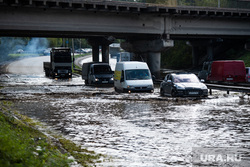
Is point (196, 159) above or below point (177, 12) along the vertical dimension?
below

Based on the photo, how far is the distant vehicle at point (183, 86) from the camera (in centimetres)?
2381

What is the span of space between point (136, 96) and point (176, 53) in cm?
5912

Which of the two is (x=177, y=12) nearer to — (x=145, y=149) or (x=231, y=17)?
(x=231, y=17)

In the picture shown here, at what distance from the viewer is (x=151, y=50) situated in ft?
169

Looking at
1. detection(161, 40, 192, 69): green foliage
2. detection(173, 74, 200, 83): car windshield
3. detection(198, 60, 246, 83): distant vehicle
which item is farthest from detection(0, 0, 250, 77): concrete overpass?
detection(161, 40, 192, 69): green foliage

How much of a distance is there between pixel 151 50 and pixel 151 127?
3799 centimetres

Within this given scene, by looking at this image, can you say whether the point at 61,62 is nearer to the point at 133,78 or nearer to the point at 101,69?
the point at 101,69

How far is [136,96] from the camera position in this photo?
25.9 metres

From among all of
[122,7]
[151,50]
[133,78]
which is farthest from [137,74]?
[151,50]

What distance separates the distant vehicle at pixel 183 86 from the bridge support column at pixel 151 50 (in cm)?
2317

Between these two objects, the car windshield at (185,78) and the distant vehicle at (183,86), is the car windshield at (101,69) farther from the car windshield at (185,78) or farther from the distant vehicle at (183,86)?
the car windshield at (185,78)

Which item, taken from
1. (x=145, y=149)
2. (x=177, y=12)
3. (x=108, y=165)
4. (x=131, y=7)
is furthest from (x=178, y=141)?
(x=177, y=12)

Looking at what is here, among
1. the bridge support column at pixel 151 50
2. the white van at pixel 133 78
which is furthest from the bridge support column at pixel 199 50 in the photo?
the white van at pixel 133 78

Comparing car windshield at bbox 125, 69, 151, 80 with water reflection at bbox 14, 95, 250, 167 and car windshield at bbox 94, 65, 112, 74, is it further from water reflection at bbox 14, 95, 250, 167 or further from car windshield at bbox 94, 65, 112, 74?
car windshield at bbox 94, 65, 112, 74
